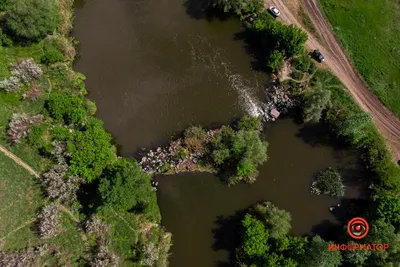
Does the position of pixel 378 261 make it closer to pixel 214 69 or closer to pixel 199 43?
pixel 214 69

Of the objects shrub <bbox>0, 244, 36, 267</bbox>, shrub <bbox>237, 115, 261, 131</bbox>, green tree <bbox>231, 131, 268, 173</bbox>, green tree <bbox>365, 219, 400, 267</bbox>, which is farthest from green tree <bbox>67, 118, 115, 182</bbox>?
green tree <bbox>365, 219, 400, 267</bbox>

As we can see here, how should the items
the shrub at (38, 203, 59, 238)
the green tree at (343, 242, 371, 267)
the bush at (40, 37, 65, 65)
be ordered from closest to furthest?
the green tree at (343, 242, 371, 267) → the shrub at (38, 203, 59, 238) → the bush at (40, 37, 65, 65)

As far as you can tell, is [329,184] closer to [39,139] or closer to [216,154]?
[216,154]

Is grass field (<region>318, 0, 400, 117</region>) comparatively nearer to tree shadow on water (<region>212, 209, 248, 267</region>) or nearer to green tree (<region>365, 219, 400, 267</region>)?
green tree (<region>365, 219, 400, 267</region>)

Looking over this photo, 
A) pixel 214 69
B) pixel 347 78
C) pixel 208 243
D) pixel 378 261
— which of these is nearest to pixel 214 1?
pixel 214 69

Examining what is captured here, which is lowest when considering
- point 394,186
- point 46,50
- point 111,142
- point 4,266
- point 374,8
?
point 4,266

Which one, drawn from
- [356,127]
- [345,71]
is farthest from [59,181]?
[345,71]
